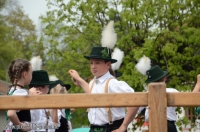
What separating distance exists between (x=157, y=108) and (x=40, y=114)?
1.96 metres

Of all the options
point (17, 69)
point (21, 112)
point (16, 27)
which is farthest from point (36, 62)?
point (16, 27)

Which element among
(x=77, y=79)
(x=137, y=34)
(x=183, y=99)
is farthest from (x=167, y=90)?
(x=137, y=34)

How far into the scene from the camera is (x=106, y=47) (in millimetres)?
5840

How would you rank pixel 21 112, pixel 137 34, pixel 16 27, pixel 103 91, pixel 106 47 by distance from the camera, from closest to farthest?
1. pixel 21 112
2. pixel 103 91
3. pixel 106 47
4. pixel 137 34
5. pixel 16 27

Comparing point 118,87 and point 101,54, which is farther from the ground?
point 101,54

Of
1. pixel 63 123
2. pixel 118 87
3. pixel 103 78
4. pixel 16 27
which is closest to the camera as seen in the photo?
pixel 118 87

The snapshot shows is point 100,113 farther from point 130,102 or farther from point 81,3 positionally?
point 81,3

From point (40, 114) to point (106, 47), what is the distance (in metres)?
1.14

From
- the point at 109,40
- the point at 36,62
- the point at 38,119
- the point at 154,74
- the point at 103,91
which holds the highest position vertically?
the point at 109,40

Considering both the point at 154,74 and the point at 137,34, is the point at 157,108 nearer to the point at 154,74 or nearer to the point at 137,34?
the point at 154,74

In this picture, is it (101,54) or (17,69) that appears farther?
(101,54)

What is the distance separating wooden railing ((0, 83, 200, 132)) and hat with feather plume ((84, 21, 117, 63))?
5.54 feet

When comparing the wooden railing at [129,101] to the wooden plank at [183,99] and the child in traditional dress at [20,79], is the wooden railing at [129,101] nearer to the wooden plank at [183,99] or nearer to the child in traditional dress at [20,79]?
the wooden plank at [183,99]

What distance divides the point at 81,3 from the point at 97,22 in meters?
0.87
